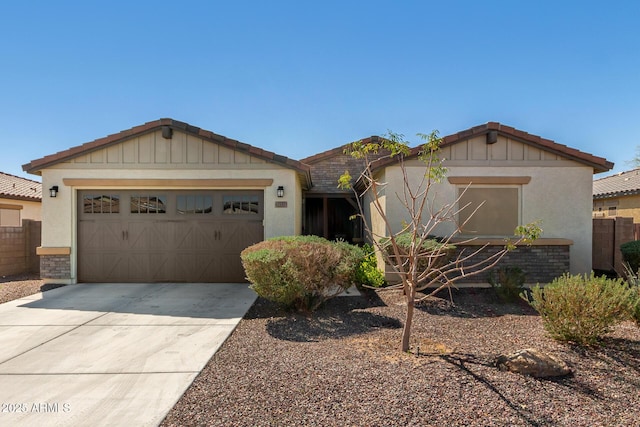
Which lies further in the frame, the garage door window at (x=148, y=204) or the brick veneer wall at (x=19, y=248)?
the brick veneer wall at (x=19, y=248)

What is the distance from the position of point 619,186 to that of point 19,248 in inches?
989

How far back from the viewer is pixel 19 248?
1109cm

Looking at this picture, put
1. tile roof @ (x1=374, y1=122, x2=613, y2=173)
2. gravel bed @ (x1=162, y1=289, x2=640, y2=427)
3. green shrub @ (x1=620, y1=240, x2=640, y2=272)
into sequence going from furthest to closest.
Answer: green shrub @ (x1=620, y1=240, x2=640, y2=272), tile roof @ (x1=374, y1=122, x2=613, y2=173), gravel bed @ (x1=162, y1=289, x2=640, y2=427)

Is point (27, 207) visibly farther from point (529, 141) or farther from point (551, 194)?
point (551, 194)

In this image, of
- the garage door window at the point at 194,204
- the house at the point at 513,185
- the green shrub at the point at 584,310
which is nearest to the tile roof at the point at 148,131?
the garage door window at the point at 194,204

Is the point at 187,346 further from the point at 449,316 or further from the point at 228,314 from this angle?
the point at 449,316

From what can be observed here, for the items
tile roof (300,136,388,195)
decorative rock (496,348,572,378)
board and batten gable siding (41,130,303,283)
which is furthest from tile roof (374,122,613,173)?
tile roof (300,136,388,195)

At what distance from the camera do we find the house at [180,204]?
8.80 metres

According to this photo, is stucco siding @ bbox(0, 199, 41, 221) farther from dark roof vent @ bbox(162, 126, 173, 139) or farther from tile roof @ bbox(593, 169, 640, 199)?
tile roof @ bbox(593, 169, 640, 199)

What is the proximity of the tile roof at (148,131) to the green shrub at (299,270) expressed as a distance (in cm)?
343

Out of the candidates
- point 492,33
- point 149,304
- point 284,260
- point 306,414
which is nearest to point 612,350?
point 306,414

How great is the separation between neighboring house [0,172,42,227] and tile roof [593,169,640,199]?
1056 inches

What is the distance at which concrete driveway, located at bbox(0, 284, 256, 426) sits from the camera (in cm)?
323

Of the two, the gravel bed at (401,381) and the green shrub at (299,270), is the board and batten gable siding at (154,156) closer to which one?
the green shrub at (299,270)
